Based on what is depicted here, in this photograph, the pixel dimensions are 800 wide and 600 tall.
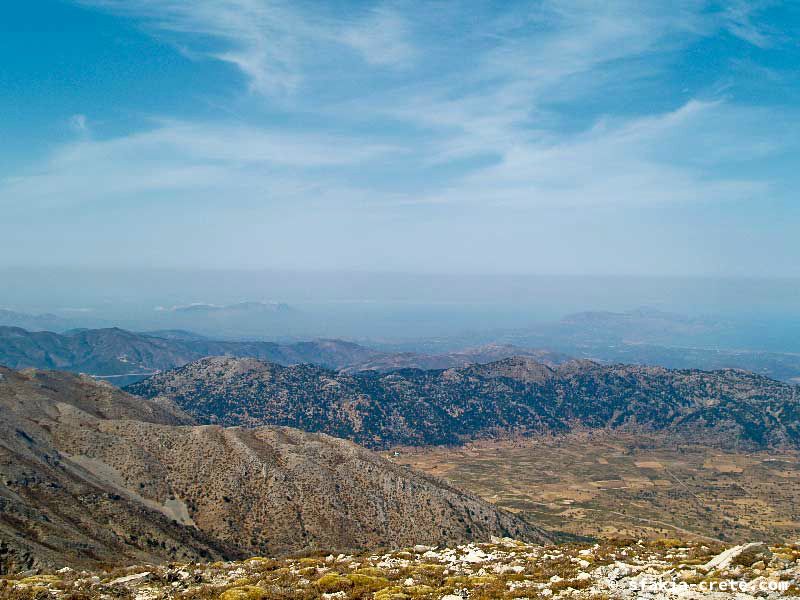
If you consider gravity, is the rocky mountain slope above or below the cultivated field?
above

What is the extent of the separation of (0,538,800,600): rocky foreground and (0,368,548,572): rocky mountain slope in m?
18.3

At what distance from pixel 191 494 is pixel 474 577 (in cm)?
5905

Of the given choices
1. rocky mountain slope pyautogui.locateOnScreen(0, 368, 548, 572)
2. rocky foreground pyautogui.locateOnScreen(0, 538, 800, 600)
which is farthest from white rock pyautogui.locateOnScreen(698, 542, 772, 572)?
rocky mountain slope pyautogui.locateOnScreen(0, 368, 548, 572)

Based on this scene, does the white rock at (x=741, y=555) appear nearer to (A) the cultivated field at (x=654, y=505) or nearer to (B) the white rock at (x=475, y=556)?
(B) the white rock at (x=475, y=556)

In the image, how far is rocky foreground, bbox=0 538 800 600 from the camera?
21125mm

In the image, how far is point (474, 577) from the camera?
2562cm

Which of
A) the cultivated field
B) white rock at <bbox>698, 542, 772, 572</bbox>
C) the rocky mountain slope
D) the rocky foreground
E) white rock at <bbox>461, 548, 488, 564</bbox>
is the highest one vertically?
white rock at <bbox>698, 542, 772, 572</bbox>

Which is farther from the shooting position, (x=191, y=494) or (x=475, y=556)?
(x=191, y=494)

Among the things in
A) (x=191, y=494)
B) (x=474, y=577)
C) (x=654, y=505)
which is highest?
(x=474, y=577)

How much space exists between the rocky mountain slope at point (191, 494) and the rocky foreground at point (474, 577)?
1830 centimetres

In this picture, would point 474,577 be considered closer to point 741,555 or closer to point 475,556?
point 475,556

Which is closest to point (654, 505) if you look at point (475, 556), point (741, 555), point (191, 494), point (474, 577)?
point (191, 494)

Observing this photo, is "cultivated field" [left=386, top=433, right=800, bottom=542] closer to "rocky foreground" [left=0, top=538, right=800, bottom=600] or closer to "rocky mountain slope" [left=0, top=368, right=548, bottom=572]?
"rocky mountain slope" [left=0, top=368, right=548, bottom=572]

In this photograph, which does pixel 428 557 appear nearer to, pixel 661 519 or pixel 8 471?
pixel 8 471
